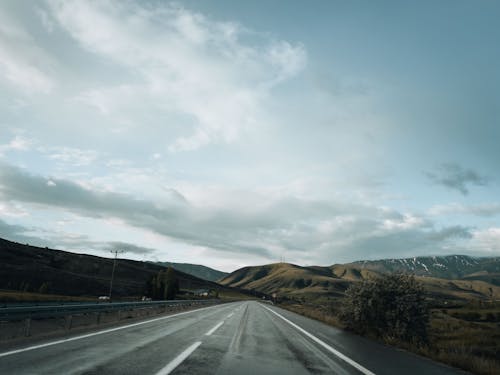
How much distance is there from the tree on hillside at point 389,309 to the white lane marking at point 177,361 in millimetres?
9284

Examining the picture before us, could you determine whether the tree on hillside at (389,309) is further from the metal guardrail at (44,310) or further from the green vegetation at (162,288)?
the green vegetation at (162,288)

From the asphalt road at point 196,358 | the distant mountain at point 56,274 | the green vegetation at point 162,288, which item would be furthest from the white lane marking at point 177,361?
the distant mountain at point 56,274

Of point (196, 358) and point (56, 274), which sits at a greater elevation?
point (56, 274)

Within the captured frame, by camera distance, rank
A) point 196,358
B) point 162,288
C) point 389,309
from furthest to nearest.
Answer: point 162,288 < point 389,309 < point 196,358

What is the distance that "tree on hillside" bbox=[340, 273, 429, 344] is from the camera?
15.7m

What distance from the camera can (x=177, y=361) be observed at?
7574 millimetres

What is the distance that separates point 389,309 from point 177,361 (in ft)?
40.9

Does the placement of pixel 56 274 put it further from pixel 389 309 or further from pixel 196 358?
pixel 196 358

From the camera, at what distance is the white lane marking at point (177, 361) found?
21.2ft

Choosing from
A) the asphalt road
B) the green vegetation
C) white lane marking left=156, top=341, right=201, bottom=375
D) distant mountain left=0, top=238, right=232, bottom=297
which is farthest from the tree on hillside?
distant mountain left=0, top=238, right=232, bottom=297

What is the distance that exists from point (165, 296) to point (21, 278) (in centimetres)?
4540

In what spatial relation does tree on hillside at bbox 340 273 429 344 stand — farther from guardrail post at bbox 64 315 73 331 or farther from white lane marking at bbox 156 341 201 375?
guardrail post at bbox 64 315 73 331

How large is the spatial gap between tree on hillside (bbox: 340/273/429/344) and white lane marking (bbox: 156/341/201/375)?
9.28 meters

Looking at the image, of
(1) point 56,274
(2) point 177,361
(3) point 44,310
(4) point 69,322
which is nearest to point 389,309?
(2) point 177,361
